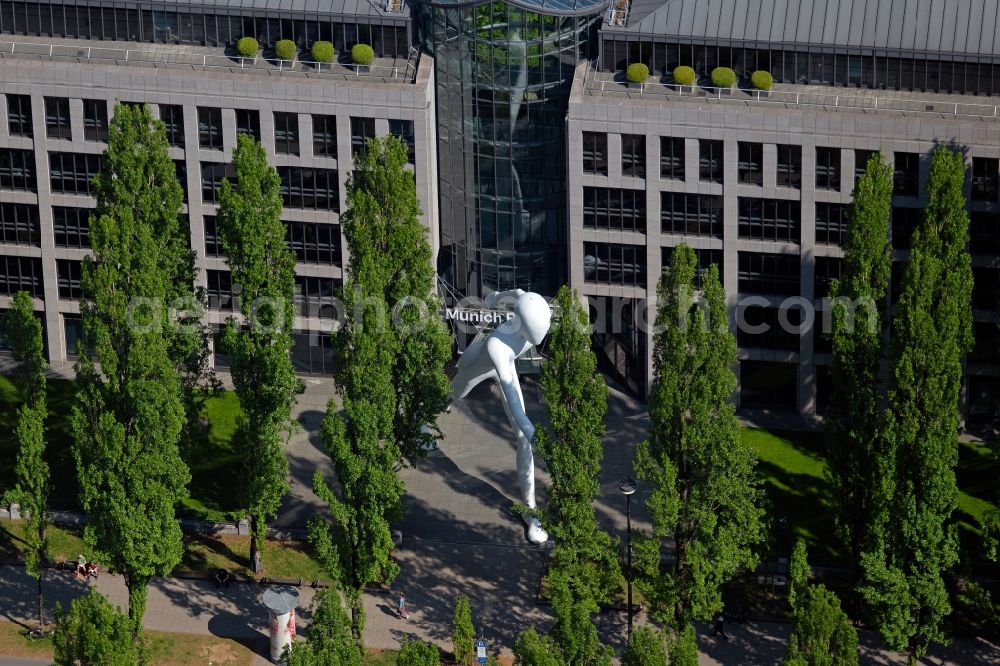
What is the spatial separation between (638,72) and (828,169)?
1309 cm

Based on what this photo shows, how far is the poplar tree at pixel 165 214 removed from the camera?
433ft

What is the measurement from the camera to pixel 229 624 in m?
135

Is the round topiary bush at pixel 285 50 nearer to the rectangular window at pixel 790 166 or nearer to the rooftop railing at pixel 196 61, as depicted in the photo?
the rooftop railing at pixel 196 61

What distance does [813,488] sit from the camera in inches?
5753

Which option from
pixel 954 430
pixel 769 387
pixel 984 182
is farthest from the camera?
pixel 769 387

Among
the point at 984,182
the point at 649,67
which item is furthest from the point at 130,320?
the point at 984,182

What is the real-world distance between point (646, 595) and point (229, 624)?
2348cm

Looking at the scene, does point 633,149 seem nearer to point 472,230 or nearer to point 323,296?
point 472,230

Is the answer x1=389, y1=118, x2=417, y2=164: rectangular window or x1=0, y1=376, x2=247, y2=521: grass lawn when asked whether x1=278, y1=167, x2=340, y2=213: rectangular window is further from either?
x1=0, y1=376, x2=247, y2=521: grass lawn

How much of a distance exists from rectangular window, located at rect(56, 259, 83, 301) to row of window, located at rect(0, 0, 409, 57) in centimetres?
1487

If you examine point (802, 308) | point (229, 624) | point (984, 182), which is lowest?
point (229, 624)

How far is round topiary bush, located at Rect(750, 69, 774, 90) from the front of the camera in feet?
489

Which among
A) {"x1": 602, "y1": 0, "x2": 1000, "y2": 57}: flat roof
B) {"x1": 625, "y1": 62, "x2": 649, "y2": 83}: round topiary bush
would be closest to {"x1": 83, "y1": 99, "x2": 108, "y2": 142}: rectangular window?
{"x1": 602, "y1": 0, "x2": 1000, "y2": 57}: flat roof

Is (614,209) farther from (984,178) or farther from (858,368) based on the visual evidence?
(858,368)
